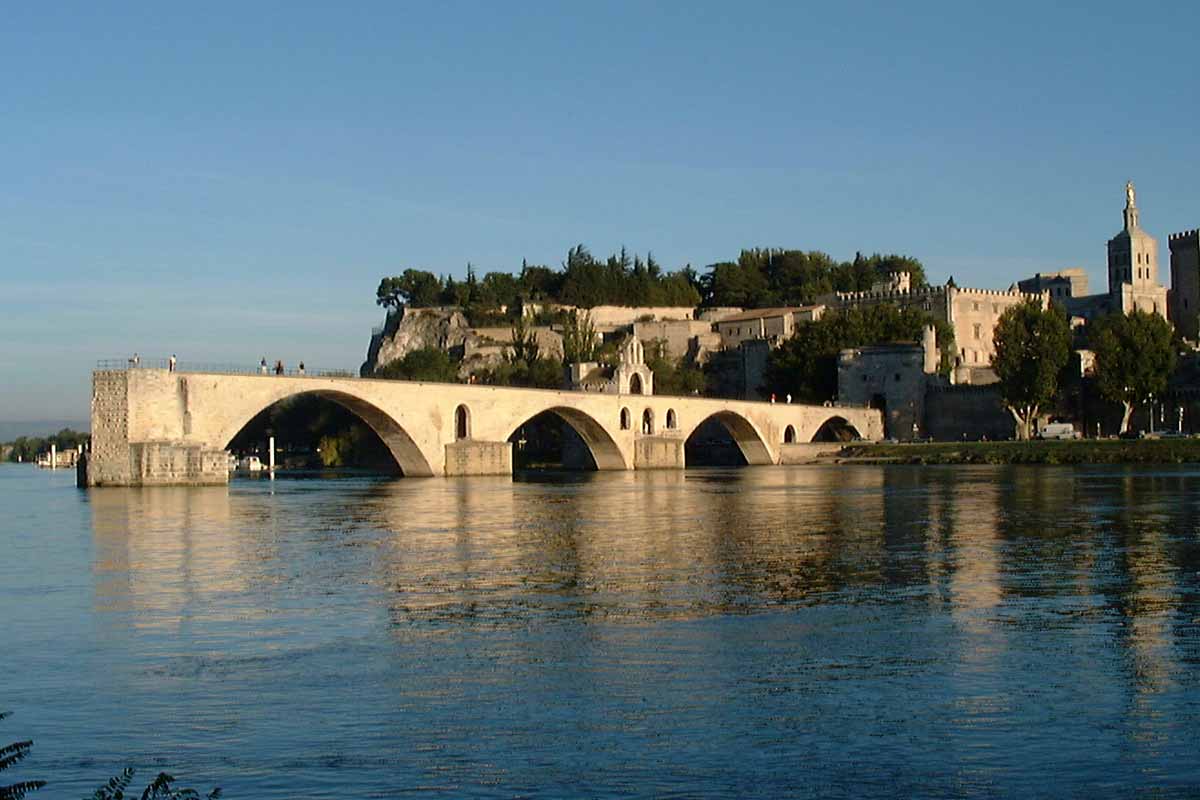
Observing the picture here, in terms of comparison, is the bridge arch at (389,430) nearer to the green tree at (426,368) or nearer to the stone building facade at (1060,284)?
the green tree at (426,368)

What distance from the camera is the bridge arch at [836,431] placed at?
98500 millimetres

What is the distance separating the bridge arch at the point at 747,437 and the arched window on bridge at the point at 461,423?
24.9 metres

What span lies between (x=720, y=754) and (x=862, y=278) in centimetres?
13064

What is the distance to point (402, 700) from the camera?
531 inches

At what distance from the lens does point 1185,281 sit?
126 meters

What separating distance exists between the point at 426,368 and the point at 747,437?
81.2 ft

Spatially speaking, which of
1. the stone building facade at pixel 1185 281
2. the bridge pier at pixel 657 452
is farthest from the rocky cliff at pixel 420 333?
the stone building facade at pixel 1185 281

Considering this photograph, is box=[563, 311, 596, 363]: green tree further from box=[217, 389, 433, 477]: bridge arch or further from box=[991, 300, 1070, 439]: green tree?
box=[217, 389, 433, 477]: bridge arch

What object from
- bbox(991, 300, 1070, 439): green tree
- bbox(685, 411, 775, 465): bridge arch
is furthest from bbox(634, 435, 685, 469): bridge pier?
bbox(991, 300, 1070, 439): green tree

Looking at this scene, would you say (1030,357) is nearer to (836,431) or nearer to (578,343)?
(836,431)

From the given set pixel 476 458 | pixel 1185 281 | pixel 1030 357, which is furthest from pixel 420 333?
pixel 1185 281

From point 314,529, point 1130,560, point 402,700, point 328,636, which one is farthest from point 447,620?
point 314,529

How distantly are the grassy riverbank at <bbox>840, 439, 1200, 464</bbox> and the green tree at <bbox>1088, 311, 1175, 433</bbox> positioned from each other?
7458 mm

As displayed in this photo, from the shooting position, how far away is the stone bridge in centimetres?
5097
